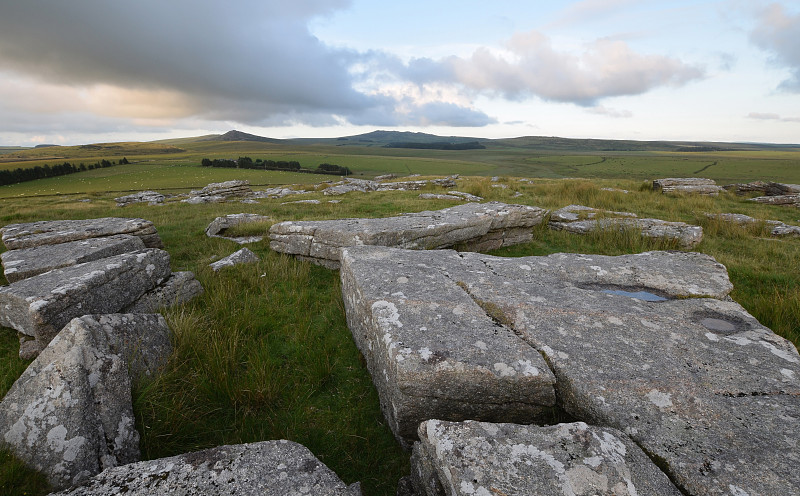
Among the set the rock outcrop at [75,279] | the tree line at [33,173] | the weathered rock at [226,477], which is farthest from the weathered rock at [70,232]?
the tree line at [33,173]

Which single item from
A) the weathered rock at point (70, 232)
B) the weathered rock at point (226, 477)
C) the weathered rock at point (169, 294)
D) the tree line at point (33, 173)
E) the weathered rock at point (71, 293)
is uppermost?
the tree line at point (33, 173)

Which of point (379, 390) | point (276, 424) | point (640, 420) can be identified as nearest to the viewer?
point (640, 420)

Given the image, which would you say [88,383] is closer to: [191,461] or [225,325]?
[191,461]

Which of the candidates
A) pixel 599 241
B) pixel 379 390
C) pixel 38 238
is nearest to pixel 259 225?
pixel 38 238

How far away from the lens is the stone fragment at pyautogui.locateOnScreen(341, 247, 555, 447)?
275cm

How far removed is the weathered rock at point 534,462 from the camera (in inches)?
74.4

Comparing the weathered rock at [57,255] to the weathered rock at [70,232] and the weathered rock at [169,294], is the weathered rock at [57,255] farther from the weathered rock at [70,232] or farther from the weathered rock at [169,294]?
the weathered rock at [169,294]

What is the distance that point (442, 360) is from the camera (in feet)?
9.26

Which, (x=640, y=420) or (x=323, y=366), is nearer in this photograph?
(x=640, y=420)

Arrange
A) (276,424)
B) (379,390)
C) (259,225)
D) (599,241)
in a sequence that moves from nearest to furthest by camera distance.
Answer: (276,424) → (379,390) → (599,241) → (259,225)

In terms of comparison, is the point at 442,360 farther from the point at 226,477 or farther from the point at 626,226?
the point at 626,226

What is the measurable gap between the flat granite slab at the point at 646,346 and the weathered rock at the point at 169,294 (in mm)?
2395

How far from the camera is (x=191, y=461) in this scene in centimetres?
230

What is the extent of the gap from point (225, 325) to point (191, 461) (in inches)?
105
